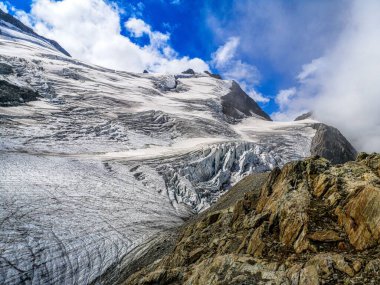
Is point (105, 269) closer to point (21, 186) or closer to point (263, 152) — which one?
point (21, 186)

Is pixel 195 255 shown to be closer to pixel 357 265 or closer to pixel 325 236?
pixel 325 236

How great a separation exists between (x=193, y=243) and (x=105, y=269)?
23.7ft

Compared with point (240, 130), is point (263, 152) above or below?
below

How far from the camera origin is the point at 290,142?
57938 mm

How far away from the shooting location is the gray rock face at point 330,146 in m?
57.5

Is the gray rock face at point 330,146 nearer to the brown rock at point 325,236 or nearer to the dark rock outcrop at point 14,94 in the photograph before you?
the dark rock outcrop at point 14,94

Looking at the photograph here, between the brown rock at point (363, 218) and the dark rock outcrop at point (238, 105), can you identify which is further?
the dark rock outcrop at point (238, 105)

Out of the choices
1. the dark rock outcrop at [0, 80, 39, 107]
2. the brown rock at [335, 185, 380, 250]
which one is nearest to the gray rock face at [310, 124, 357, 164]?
the dark rock outcrop at [0, 80, 39, 107]

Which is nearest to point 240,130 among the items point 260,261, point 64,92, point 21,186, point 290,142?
point 290,142

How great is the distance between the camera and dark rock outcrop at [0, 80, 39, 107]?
46406mm

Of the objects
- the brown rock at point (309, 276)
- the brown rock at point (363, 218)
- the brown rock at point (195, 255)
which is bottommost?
the brown rock at point (195, 255)

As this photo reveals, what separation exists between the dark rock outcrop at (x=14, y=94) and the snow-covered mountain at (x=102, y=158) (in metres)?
0.19

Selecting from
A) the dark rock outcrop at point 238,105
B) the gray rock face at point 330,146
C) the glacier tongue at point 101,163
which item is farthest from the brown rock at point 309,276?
the dark rock outcrop at point 238,105

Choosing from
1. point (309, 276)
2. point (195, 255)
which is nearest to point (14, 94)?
point (195, 255)
